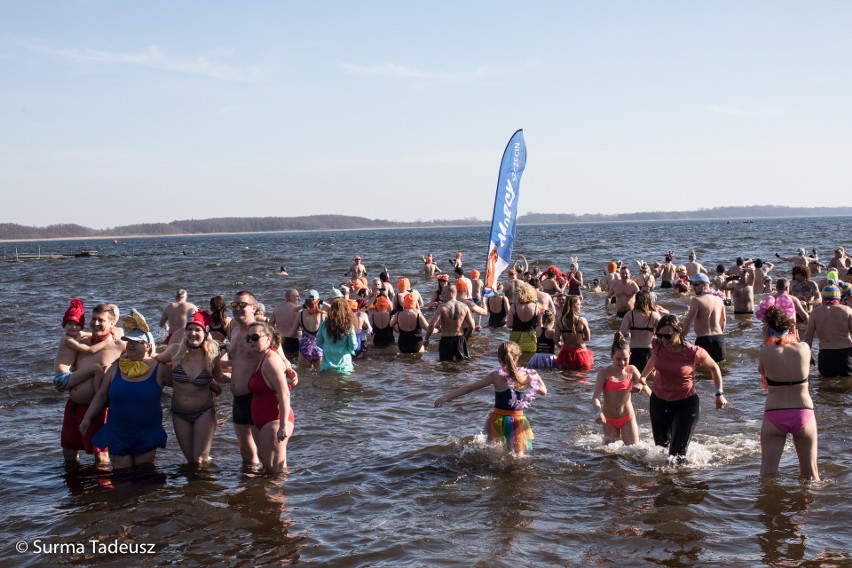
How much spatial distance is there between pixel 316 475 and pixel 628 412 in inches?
113

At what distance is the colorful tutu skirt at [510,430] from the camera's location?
668cm

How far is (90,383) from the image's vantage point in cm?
635

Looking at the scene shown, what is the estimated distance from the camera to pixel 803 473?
622 cm

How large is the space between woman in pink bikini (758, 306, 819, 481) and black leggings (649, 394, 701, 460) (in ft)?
1.97

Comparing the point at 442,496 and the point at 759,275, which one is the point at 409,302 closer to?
the point at 442,496

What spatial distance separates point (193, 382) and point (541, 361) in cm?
584

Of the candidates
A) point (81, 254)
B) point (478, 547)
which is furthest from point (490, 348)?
point (81, 254)

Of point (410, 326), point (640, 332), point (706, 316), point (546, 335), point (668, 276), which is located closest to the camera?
point (640, 332)

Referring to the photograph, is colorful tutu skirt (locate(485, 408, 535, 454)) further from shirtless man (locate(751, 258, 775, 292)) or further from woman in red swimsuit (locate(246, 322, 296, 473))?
shirtless man (locate(751, 258, 775, 292))

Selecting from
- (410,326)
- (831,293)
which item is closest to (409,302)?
(410,326)

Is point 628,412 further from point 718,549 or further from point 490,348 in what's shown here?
point 490,348

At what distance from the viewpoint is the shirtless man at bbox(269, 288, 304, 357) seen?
11.5 meters

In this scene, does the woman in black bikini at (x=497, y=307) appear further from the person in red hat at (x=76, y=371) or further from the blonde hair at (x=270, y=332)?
the person in red hat at (x=76, y=371)

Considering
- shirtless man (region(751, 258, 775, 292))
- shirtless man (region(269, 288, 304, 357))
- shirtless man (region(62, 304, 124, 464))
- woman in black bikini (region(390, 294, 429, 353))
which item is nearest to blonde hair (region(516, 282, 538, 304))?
woman in black bikini (region(390, 294, 429, 353))
